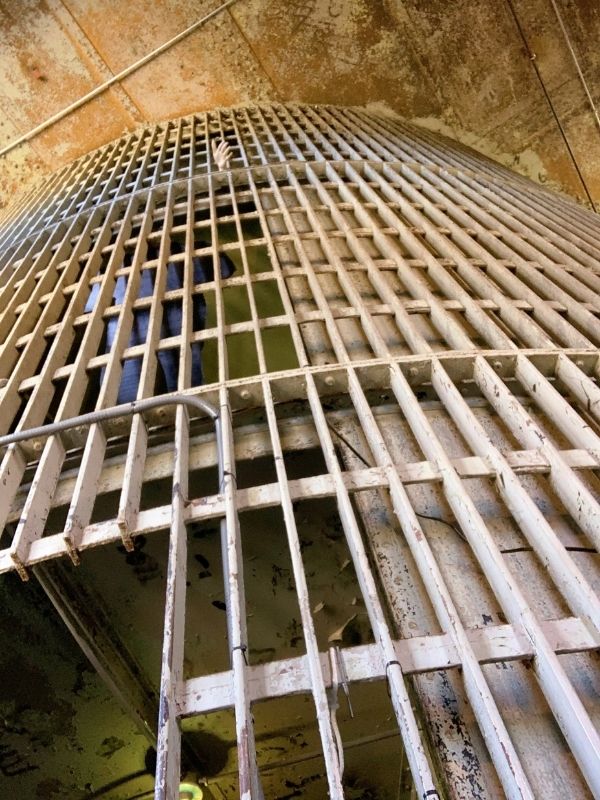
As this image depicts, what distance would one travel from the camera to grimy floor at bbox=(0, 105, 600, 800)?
121 centimetres

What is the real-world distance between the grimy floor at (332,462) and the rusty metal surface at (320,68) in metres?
1.98

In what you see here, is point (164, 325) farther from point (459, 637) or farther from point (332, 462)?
point (459, 637)

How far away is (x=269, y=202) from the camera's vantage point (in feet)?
11.7

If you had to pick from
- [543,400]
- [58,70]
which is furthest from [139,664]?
[58,70]

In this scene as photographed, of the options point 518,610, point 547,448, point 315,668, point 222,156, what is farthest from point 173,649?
point 222,156

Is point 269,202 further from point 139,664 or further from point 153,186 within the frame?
point 139,664

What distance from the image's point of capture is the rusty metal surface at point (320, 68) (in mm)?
5477

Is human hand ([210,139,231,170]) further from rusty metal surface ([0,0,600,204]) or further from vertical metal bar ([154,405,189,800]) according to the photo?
Answer: vertical metal bar ([154,405,189,800])

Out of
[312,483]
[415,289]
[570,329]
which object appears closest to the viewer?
[312,483]

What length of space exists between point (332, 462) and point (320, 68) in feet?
18.7

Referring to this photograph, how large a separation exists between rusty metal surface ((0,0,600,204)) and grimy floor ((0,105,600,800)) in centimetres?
198

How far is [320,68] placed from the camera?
5879mm

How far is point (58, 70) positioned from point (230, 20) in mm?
1877

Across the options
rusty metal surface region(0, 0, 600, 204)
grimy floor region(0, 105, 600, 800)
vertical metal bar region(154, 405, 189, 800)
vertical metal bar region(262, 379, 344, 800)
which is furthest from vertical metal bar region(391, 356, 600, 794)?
rusty metal surface region(0, 0, 600, 204)
